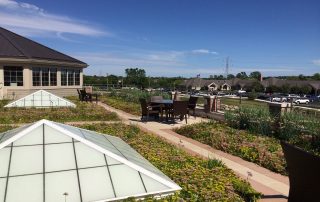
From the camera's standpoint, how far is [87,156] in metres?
4.75

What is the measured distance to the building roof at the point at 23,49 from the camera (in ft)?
76.8

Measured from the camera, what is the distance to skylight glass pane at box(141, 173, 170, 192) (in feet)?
14.8

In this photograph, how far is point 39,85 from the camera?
24516 millimetres

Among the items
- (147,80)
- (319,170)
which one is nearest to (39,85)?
(319,170)

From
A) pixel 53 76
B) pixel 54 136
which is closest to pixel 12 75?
pixel 53 76

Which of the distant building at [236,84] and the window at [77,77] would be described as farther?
the distant building at [236,84]

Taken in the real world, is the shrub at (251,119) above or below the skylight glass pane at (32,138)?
below

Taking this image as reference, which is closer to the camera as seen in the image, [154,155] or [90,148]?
[90,148]

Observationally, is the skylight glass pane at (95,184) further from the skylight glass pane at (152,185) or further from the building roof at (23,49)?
the building roof at (23,49)

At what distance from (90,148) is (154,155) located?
227cm

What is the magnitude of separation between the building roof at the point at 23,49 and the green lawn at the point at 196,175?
18.7 m

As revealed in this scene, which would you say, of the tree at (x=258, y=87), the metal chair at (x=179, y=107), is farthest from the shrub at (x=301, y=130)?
the tree at (x=258, y=87)

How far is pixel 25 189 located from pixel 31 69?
21725 millimetres

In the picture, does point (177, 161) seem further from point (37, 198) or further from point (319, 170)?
point (319, 170)
